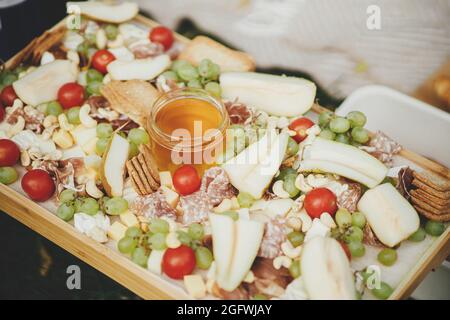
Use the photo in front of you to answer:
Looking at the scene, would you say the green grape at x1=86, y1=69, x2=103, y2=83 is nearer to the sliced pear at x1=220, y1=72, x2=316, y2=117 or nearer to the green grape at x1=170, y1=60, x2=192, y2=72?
the green grape at x1=170, y1=60, x2=192, y2=72

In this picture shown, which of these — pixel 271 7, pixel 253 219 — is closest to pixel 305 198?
pixel 253 219

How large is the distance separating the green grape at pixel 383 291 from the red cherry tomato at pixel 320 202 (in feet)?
0.59

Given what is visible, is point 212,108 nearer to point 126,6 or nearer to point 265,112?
point 265,112

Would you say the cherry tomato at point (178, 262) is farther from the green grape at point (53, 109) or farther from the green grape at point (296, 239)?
the green grape at point (53, 109)

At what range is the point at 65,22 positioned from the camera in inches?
58.5

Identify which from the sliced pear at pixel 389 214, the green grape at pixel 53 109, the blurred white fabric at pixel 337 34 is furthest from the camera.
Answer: the blurred white fabric at pixel 337 34

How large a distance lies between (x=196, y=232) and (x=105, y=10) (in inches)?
29.3

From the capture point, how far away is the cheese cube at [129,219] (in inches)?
44.4

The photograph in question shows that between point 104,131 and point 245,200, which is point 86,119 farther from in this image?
point 245,200

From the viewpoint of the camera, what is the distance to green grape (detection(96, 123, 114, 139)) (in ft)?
4.06

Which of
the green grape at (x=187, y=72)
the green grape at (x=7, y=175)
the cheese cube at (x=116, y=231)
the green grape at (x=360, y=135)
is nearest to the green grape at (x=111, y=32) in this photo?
the green grape at (x=187, y=72)

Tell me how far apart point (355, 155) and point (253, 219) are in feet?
Result: 0.86

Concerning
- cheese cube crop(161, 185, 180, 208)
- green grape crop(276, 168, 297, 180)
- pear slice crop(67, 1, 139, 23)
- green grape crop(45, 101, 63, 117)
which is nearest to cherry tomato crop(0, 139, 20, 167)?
green grape crop(45, 101, 63, 117)
